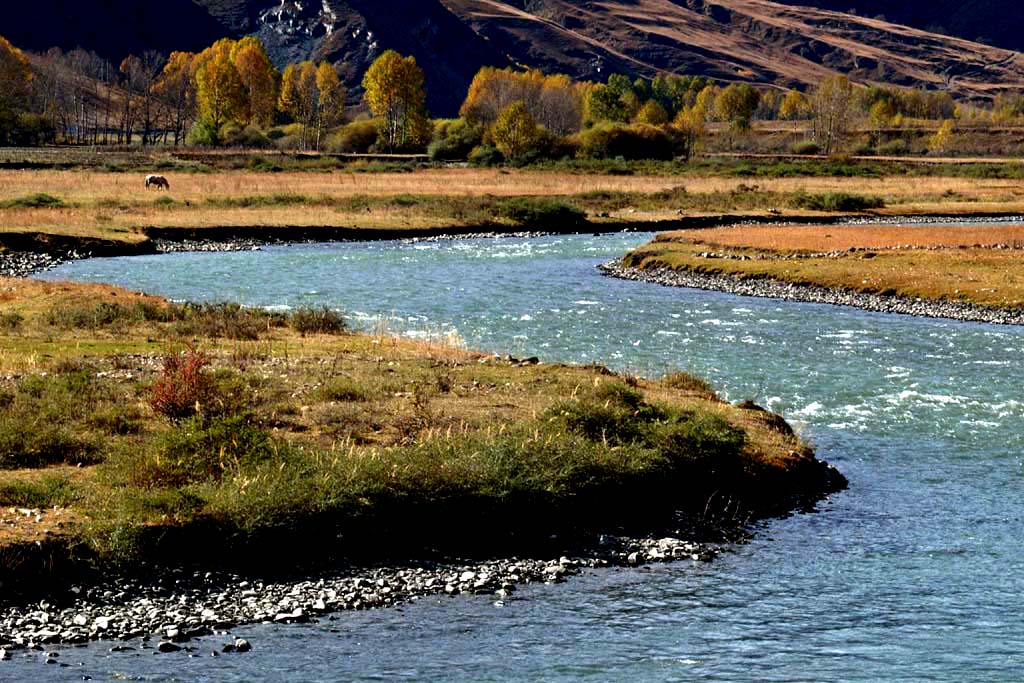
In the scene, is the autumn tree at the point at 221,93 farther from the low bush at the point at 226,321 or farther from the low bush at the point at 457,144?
the low bush at the point at 226,321

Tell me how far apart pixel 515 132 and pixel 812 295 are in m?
98.2

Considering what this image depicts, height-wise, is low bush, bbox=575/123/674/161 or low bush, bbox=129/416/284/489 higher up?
low bush, bbox=575/123/674/161

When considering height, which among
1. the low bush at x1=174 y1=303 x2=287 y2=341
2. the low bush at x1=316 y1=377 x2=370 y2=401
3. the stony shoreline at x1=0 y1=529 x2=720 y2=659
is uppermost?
the low bush at x1=316 y1=377 x2=370 y2=401

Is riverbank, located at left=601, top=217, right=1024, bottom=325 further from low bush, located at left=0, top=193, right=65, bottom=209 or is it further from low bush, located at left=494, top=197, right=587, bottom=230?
low bush, located at left=0, top=193, right=65, bottom=209

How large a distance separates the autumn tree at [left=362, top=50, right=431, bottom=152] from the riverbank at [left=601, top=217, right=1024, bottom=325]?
339ft

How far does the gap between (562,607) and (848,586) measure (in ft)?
14.3

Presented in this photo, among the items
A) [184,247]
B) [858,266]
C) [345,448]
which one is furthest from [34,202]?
[345,448]

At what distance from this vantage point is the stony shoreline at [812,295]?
154 ft

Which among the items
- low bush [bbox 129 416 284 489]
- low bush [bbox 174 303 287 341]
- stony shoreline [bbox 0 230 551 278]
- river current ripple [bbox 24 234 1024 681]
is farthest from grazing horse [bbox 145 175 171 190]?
low bush [bbox 129 416 284 489]

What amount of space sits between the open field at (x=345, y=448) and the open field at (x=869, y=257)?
82.4 feet

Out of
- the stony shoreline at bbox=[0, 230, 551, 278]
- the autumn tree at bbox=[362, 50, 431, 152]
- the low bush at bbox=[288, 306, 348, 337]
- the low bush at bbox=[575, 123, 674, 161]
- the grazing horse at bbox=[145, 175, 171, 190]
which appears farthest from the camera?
the autumn tree at bbox=[362, 50, 431, 152]

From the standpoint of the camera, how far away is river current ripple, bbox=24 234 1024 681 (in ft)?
53.6

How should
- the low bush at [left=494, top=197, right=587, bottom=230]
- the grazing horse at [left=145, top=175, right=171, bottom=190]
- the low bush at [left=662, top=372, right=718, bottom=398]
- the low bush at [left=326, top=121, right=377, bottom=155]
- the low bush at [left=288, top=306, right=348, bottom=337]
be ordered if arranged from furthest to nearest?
the low bush at [left=326, top=121, right=377, bottom=155]
the grazing horse at [left=145, top=175, right=171, bottom=190]
the low bush at [left=494, top=197, right=587, bottom=230]
the low bush at [left=288, top=306, right=348, bottom=337]
the low bush at [left=662, top=372, right=718, bottom=398]

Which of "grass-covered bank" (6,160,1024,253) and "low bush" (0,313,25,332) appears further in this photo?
"grass-covered bank" (6,160,1024,253)
